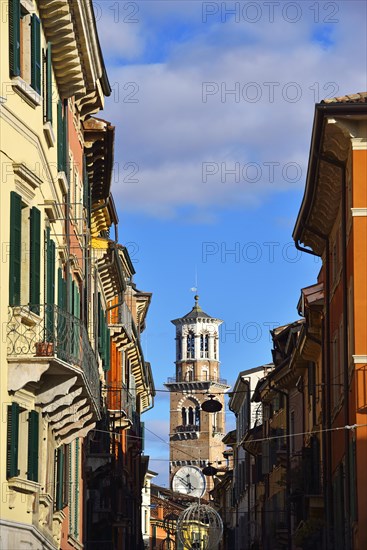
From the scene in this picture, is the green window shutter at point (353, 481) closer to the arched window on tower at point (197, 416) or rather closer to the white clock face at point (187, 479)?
the white clock face at point (187, 479)

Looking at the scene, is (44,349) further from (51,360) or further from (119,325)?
(119,325)

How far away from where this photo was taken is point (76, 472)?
35.6 metres

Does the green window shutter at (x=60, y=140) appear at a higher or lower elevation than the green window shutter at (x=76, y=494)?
higher

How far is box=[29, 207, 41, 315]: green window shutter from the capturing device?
77.2 feet

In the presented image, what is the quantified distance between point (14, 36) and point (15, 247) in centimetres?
338

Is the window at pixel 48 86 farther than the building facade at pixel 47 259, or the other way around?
the window at pixel 48 86

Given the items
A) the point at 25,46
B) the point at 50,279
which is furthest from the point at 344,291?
the point at 25,46

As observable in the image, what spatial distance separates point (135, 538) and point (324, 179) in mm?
39507

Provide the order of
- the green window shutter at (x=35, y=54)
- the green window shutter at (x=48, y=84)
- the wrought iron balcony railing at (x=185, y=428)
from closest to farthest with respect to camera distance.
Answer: the green window shutter at (x=35, y=54), the green window shutter at (x=48, y=84), the wrought iron balcony railing at (x=185, y=428)

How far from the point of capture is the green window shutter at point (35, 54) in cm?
2384

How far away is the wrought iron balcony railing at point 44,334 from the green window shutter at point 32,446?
3.84 feet

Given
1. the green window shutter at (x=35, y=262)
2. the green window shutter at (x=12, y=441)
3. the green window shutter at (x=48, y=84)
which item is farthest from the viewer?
the green window shutter at (x=48, y=84)

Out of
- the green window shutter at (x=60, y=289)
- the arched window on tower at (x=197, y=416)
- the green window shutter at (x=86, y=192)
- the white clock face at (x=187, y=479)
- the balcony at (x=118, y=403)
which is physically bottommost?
the green window shutter at (x=60, y=289)

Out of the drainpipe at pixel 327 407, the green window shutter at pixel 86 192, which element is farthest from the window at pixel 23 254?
the drainpipe at pixel 327 407
